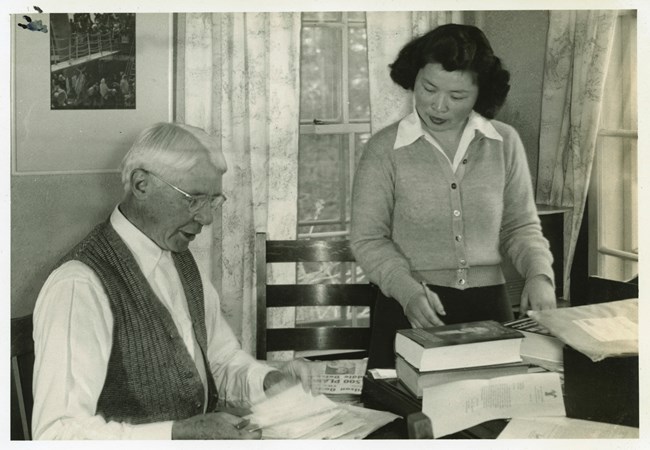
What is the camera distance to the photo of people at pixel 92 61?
1.26 meters

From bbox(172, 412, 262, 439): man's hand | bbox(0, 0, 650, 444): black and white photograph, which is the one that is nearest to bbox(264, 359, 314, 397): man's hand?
bbox(0, 0, 650, 444): black and white photograph

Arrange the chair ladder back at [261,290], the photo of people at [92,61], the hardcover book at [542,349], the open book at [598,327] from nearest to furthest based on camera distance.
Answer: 1. the open book at [598,327]
2. the hardcover book at [542,349]
3. the photo of people at [92,61]
4. the chair ladder back at [261,290]

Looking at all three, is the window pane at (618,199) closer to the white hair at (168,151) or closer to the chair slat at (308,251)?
the chair slat at (308,251)

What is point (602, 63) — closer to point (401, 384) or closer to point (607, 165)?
point (607, 165)

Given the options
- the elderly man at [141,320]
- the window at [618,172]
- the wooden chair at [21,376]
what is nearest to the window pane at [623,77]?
the window at [618,172]

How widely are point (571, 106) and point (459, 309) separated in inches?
18.7

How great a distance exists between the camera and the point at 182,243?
4.09 ft

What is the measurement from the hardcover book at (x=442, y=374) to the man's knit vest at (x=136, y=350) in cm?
38

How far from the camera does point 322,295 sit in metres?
1.43

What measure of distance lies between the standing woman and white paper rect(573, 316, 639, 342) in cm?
14

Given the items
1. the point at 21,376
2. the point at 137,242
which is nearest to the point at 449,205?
the point at 137,242

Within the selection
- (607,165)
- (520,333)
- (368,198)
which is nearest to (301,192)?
(368,198)

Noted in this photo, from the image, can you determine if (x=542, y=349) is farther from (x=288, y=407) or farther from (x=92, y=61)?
(x=92, y=61)
